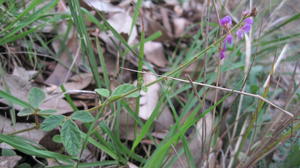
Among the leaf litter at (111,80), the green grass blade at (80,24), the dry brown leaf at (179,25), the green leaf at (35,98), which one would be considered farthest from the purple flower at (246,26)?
the dry brown leaf at (179,25)

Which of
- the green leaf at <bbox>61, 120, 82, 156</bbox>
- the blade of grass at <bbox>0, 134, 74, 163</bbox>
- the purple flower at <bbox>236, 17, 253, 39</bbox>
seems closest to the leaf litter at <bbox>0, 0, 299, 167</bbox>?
the green leaf at <bbox>61, 120, 82, 156</bbox>

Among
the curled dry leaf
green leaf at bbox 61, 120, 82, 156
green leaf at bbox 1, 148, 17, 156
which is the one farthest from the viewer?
the curled dry leaf

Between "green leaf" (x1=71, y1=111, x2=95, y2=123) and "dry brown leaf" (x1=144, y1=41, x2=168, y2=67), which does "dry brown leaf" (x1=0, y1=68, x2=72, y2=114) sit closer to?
"green leaf" (x1=71, y1=111, x2=95, y2=123)

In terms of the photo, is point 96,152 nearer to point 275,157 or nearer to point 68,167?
point 68,167

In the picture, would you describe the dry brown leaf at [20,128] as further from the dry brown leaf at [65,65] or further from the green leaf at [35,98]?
the dry brown leaf at [65,65]

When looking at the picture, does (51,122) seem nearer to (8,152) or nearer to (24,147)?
(24,147)

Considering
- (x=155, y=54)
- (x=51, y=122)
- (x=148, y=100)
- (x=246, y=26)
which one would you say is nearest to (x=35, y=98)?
(x=51, y=122)
